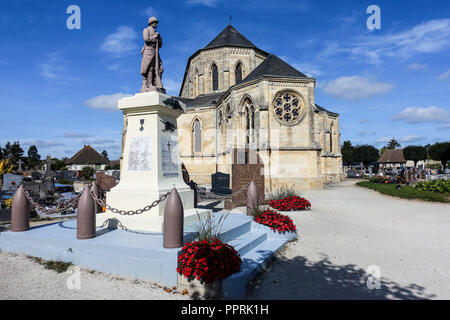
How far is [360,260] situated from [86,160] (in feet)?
176

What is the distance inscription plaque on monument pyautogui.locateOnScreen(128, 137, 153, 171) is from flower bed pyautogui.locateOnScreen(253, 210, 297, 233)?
3113 mm

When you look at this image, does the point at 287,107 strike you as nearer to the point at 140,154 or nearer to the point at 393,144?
the point at 140,154

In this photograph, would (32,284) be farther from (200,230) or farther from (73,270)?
(200,230)

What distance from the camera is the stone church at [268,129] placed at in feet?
62.4

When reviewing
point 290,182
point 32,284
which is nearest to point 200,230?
point 32,284

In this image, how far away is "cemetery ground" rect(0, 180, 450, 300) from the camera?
351 centimetres

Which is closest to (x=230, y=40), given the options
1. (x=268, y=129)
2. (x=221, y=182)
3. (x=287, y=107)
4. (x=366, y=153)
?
(x=287, y=107)

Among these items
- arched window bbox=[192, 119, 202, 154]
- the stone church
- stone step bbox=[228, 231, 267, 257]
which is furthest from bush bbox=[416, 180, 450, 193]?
arched window bbox=[192, 119, 202, 154]

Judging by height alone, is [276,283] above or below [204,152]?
below

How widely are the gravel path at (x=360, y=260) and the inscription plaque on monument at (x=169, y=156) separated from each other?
3.07 m

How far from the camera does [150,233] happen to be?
4883 mm

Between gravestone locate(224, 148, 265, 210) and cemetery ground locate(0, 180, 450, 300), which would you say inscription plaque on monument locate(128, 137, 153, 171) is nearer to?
cemetery ground locate(0, 180, 450, 300)

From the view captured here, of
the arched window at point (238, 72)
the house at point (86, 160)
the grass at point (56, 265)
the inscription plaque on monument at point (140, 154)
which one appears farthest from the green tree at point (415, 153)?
the grass at point (56, 265)

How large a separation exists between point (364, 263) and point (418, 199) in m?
11.8
